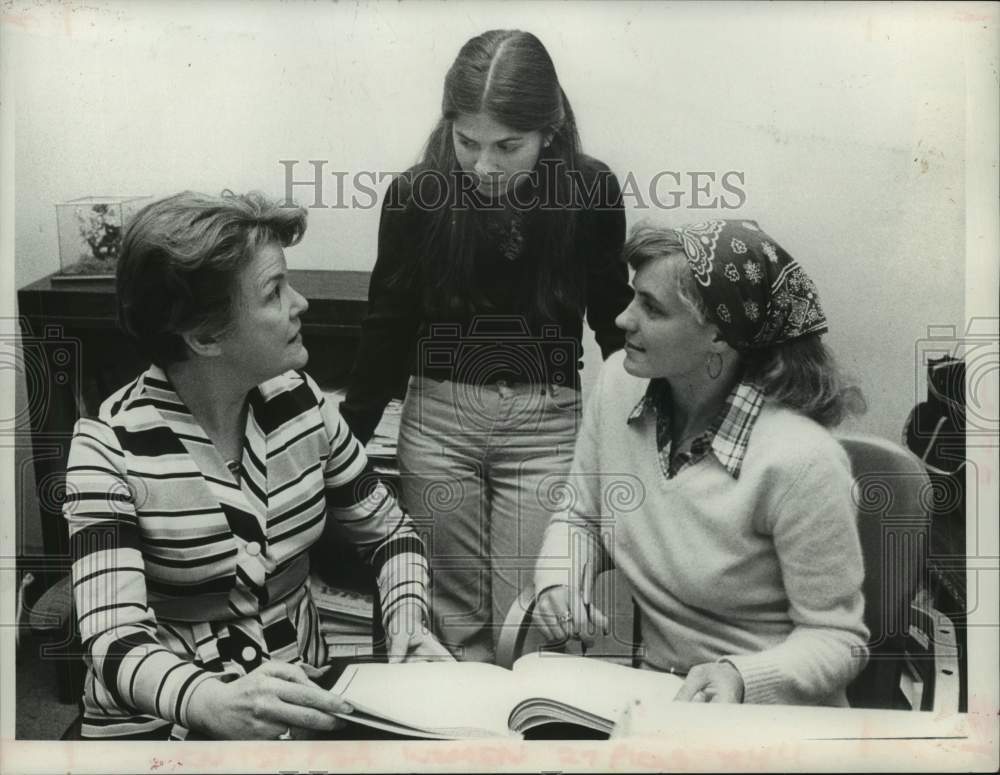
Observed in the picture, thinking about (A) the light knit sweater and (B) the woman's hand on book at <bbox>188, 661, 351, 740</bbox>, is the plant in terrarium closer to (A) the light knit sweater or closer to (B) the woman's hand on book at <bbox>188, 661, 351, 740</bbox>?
(B) the woman's hand on book at <bbox>188, 661, 351, 740</bbox>

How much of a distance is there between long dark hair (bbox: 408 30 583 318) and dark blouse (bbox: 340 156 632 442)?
13 millimetres

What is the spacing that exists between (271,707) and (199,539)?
366 mm

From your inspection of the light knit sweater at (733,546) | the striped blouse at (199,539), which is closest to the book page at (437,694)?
the striped blouse at (199,539)

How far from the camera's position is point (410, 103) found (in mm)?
2605

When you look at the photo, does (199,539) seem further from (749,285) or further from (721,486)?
(749,285)

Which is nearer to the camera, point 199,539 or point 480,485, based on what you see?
point 199,539

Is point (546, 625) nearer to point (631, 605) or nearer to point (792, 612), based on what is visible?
point (631, 605)

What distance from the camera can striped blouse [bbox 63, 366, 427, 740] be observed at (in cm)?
252

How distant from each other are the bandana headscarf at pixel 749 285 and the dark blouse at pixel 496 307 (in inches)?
6.5

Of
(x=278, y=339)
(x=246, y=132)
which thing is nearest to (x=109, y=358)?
(x=278, y=339)

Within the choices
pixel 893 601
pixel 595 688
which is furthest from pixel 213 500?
pixel 893 601

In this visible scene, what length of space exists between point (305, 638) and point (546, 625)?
0.49 metres

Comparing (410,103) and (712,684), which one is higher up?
(410,103)

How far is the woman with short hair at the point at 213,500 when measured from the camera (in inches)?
99.1
